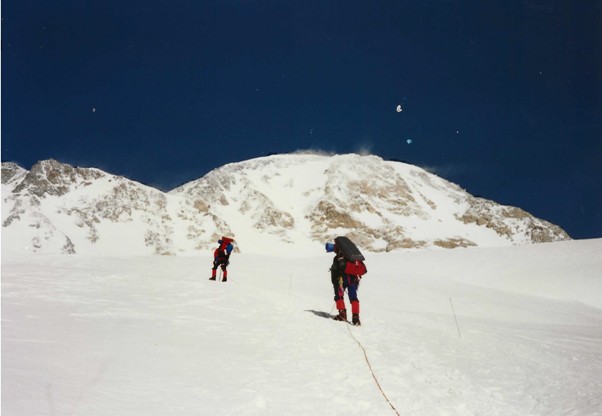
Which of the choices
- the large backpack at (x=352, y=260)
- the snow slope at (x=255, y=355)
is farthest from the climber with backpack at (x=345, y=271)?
the snow slope at (x=255, y=355)

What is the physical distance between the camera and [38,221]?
175250 mm

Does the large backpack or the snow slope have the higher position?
the large backpack

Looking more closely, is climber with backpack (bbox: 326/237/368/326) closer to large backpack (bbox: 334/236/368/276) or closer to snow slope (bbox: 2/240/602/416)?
large backpack (bbox: 334/236/368/276)

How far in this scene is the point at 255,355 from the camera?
720cm

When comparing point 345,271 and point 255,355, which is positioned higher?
point 345,271

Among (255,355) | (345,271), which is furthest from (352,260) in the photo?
(255,355)

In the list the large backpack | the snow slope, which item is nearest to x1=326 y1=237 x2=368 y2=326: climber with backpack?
the large backpack

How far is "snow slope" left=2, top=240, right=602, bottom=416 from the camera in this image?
507cm

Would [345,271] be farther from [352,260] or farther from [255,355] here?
[255,355]

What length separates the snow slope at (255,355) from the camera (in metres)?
5.07

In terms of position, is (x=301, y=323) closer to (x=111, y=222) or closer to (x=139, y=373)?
(x=139, y=373)

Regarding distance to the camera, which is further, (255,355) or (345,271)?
(345,271)

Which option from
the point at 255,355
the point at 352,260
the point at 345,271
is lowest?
the point at 255,355

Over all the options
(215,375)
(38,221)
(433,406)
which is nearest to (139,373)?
(215,375)
